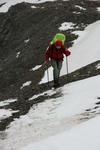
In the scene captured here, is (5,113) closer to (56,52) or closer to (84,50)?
(56,52)

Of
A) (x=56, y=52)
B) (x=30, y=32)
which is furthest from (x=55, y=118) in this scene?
(x=30, y=32)

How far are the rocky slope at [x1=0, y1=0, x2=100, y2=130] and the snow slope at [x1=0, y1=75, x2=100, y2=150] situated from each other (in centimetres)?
1309

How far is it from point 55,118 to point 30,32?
30.6 meters

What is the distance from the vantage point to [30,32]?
136 feet

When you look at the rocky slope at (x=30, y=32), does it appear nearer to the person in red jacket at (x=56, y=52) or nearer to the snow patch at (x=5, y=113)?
the person in red jacket at (x=56, y=52)

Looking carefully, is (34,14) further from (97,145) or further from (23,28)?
(97,145)

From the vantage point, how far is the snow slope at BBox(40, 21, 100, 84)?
26781 mm

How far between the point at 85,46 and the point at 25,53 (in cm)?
780

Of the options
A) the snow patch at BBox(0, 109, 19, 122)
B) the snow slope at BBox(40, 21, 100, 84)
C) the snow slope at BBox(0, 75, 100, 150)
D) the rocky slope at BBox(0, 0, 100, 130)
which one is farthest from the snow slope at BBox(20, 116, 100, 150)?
the rocky slope at BBox(0, 0, 100, 130)

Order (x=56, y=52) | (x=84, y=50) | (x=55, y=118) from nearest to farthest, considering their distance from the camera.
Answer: (x=55, y=118) → (x=56, y=52) → (x=84, y=50)

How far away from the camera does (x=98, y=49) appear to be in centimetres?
2797

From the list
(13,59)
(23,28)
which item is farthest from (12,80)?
(23,28)

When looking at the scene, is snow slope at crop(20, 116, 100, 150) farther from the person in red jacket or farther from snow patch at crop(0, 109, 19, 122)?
the person in red jacket

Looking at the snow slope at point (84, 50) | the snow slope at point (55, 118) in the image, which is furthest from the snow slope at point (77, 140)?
the snow slope at point (84, 50)
